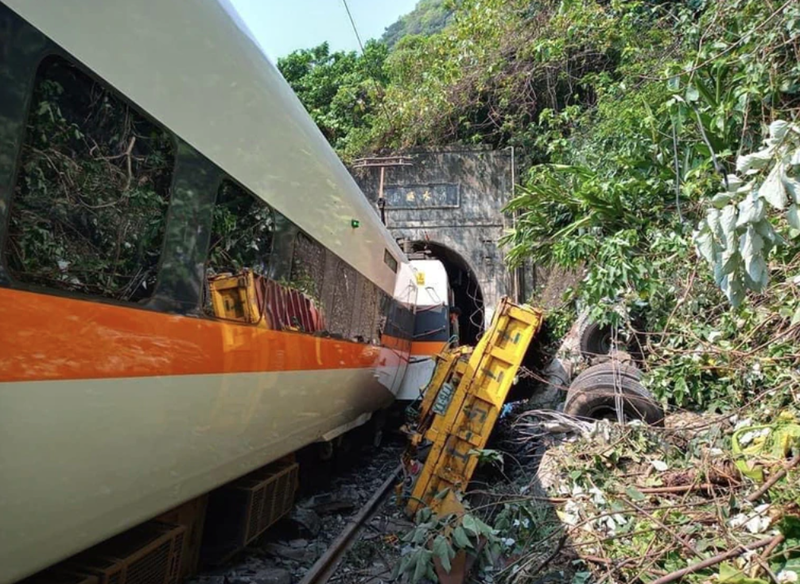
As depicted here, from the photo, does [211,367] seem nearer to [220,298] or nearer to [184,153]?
[220,298]

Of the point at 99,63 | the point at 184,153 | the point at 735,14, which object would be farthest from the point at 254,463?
the point at 735,14

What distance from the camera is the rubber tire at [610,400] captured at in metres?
4.89

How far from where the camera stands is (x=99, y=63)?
1893 mm

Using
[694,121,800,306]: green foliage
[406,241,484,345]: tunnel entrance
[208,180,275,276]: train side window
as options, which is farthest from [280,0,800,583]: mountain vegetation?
[406,241,484,345]: tunnel entrance

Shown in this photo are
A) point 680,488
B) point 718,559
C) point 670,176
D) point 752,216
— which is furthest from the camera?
point 670,176

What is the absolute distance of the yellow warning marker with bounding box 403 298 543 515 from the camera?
4.96 meters

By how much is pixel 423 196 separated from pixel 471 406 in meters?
9.14

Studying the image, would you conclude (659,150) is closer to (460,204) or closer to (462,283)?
(460,204)

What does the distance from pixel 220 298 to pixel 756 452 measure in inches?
113

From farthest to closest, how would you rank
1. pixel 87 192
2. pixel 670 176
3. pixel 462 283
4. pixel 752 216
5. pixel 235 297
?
pixel 462 283
pixel 670 176
pixel 235 297
pixel 87 192
pixel 752 216

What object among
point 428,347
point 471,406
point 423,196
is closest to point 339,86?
point 423,196

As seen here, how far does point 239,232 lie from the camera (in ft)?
9.50

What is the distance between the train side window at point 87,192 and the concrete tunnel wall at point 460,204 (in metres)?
11.3

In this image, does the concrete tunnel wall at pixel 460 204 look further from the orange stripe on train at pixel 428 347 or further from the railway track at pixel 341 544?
the railway track at pixel 341 544
